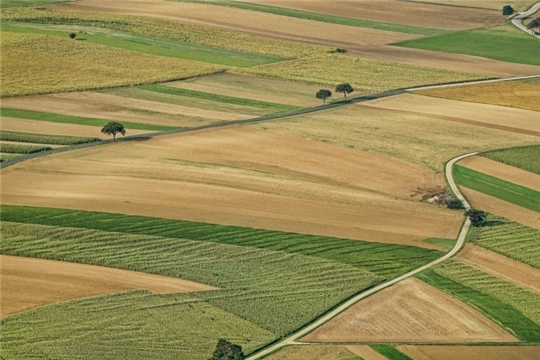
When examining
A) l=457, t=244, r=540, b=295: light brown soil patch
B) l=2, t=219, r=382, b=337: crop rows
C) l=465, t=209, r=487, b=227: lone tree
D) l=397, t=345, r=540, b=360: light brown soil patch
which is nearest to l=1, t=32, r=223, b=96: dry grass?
l=2, t=219, r=382, b=337: crop rows

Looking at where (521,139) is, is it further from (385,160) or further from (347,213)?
(347,213)

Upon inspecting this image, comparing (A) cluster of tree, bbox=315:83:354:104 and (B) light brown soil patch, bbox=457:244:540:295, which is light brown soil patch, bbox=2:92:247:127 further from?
(B) light brown soil patch, bbox=457:244:540:295

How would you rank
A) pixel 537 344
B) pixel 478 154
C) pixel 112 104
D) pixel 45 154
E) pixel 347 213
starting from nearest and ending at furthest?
pixel 537 344
pixel 347 213
pixel 45 154
pixel 478 154
pixel 112 104

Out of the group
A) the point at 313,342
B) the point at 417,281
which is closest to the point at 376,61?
the point at 417,281

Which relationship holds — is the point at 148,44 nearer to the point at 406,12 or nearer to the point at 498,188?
the point at 406,12

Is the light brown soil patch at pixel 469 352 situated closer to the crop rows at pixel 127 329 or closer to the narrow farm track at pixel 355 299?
the narrow farm track at pixel 355 299
